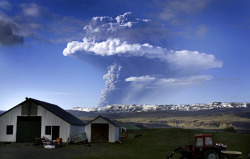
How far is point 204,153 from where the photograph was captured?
1925cm

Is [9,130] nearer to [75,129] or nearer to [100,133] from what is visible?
[75,129]

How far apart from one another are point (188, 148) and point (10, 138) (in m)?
33.0

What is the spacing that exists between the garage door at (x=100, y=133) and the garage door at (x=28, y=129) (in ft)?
28.0

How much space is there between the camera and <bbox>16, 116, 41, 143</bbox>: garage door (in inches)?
1721

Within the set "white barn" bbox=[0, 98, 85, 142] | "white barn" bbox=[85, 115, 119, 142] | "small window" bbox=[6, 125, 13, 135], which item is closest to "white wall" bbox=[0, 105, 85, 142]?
"white barn" bbox=[0, 98, 85, 142]

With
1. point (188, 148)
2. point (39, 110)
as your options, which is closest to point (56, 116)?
point (39, 110)

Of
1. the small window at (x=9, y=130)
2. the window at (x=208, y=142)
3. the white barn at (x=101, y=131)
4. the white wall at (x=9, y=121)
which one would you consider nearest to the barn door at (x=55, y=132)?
the white barn at (x=101, y=131)

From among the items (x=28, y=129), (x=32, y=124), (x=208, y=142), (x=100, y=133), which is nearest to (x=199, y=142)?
(x=208, y=142)

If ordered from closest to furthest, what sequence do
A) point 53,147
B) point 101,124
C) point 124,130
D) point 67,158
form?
point 67,158 → point 53,147 → point 101,124 → point 124,130

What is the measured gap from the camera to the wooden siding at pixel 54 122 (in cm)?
4281

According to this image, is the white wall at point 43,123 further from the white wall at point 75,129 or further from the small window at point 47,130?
the small window at point 47,130

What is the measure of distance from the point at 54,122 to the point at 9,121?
7.43 m

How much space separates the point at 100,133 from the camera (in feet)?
151

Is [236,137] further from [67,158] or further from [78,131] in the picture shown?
[67,158]
